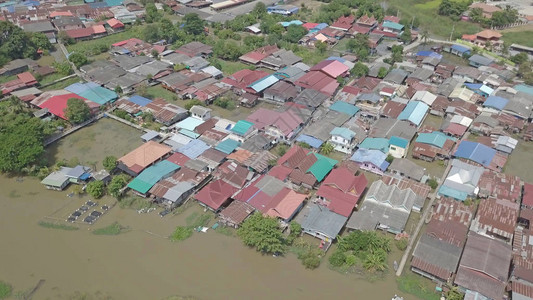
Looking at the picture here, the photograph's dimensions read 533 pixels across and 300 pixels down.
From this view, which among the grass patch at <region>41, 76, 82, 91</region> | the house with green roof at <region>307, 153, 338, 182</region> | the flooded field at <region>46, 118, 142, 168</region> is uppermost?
the grass patch at <region>41, 76, 82, 91</region>

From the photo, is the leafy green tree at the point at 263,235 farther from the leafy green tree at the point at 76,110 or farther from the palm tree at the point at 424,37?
the palm tree at the point at 424,37

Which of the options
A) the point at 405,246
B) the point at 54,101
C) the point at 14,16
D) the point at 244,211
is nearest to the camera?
the point at 405,246

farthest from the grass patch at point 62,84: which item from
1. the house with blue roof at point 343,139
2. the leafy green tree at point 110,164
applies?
the house with blue roof at point 343,139

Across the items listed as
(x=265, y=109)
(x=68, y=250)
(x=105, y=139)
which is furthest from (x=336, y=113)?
(x=68, y=250)

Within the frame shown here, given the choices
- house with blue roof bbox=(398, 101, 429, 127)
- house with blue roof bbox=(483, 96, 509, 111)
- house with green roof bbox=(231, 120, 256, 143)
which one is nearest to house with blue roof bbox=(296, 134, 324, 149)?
house with green roof bbox=(231, 120, 256, 143)

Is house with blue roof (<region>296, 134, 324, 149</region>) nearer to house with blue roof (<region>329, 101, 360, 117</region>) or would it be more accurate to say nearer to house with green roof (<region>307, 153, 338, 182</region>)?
house with green roof (<region>307, 153, 338, 182</region>)

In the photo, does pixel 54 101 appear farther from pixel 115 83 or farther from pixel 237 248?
pixel 237 248
